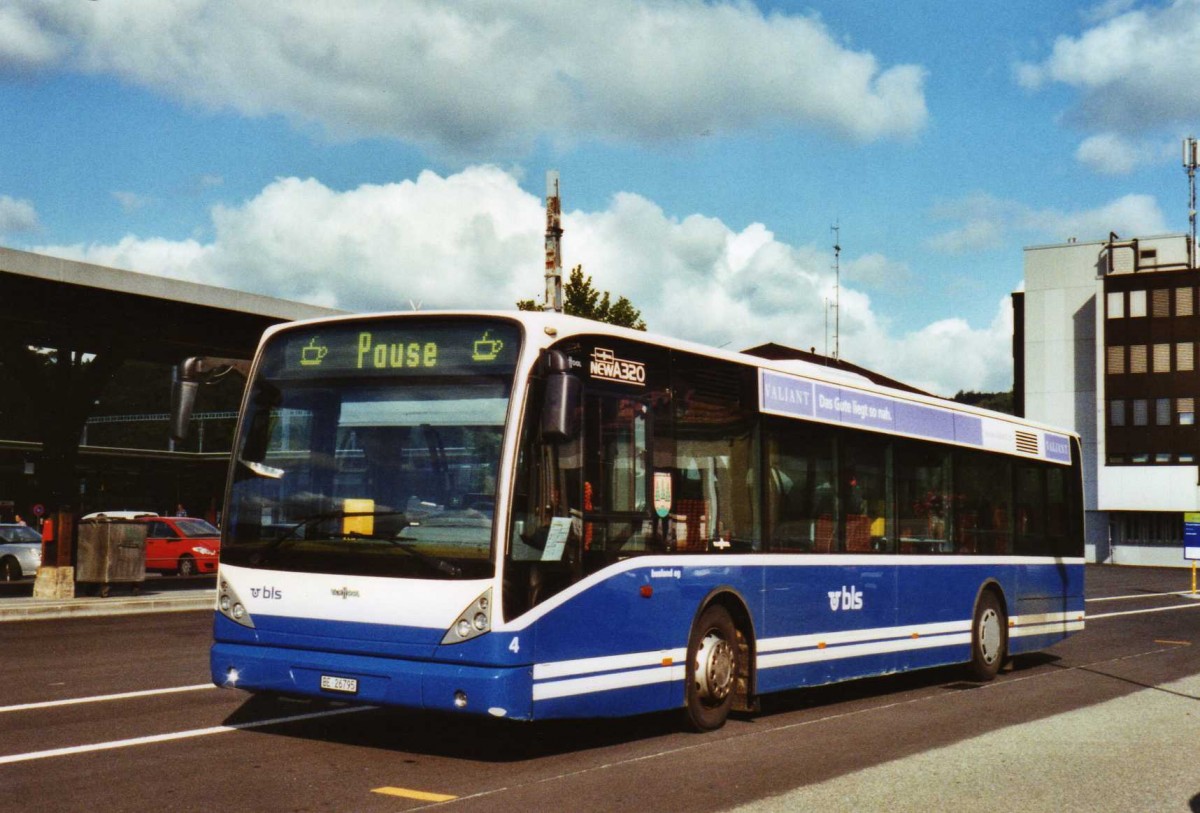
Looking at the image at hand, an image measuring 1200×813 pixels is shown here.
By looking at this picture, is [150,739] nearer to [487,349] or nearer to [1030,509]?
[487,349]

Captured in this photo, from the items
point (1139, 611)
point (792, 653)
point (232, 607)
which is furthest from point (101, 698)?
point (1139, 611)

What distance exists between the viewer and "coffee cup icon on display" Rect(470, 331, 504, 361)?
8914 mm

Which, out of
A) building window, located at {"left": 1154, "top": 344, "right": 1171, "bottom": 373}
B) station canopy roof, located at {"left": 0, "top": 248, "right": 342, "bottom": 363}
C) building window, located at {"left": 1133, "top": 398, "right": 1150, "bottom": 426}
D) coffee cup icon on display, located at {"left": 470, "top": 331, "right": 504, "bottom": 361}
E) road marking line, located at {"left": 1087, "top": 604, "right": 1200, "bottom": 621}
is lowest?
road marking line, located at {"left": 1087, "top": 604, "right": 1200, "bottom": 621}

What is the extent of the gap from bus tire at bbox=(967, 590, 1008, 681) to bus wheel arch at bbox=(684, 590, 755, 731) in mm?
5103

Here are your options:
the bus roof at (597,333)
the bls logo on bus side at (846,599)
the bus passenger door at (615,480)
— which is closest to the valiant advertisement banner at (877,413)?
the bus roof at (597,333)

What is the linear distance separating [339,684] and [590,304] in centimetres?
3826

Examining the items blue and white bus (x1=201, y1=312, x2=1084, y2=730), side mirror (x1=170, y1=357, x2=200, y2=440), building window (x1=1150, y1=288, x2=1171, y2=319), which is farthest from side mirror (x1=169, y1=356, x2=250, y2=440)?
building window (x1=1150, y1=288, x2=1171, y2=319)

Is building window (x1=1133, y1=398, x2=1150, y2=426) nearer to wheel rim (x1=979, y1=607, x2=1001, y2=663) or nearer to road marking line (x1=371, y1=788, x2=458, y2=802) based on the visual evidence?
wheel rim (x1=979, y1=607, x2=1001, y2=663)

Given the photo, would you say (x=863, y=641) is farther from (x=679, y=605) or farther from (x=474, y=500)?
(x=474, y=500)

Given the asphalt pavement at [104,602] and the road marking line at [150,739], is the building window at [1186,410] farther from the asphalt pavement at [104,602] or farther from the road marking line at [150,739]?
the road marking line at [150,739]

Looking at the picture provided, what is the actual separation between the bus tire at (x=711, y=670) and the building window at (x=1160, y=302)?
7303cm

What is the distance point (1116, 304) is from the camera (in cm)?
7850

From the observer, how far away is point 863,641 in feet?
42.3

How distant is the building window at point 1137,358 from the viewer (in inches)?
3054
